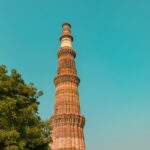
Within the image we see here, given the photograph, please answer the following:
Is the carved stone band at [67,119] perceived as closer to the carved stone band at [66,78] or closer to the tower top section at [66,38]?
the carved stone band at [66,78]

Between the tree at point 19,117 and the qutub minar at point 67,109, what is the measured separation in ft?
46.4

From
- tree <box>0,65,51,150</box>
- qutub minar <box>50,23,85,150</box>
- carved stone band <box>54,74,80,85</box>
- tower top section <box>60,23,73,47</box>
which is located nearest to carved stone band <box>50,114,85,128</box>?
qutub minar <box>50,23,85,150</box>

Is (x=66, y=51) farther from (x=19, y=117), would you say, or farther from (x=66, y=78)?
(x=19, y=117)

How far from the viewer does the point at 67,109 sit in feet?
98.9

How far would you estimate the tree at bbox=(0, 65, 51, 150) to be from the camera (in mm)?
12478

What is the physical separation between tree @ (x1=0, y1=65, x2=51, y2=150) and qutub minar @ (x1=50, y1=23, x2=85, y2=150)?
1414 centimetres

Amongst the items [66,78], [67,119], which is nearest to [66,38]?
[66,78]

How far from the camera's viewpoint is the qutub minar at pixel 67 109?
28.6 m

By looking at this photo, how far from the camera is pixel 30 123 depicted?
46.4ft

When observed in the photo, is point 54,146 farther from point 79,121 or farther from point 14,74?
point 14,74

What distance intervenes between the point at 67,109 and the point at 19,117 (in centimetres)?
1679

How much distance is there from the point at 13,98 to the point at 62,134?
52.4ft

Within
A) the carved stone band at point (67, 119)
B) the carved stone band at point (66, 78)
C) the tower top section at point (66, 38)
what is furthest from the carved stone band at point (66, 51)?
the carved stone band at point (67, 119)

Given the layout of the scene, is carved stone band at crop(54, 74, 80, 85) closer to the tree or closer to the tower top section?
the tower top section
